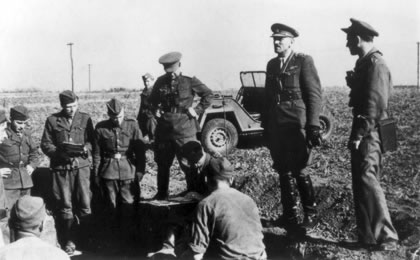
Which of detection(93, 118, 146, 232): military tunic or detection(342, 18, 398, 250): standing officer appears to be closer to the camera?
detection(342, 18, 398, 250): standing officer

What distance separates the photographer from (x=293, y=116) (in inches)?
215

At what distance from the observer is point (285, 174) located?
5.55 meters

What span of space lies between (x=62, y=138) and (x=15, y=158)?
0.58 metres

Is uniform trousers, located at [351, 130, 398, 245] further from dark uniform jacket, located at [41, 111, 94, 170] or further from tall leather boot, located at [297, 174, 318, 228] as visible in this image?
dark uniform jacket, located at [41, 111, 94, 170]

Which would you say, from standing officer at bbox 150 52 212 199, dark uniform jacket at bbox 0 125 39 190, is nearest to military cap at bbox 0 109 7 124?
dark uniform jacket at bbox 0 125 39 190

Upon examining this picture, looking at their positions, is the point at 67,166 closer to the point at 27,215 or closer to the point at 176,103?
the point at 176,103

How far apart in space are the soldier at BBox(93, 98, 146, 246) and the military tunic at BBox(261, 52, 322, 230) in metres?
1.76

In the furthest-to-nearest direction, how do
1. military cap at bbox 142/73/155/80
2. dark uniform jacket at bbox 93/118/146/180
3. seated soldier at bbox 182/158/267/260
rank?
military cap at bbox 142/73/155/80
dark uniform jacket at bbox 93/118/146/180
seated soldier at bbox 182/158/267/260

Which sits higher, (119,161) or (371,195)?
(119,161)

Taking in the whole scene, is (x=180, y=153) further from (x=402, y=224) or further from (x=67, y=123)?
(x=402, y=224)

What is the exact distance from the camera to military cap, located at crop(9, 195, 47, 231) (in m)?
→ 2.89

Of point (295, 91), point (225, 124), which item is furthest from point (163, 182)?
point (225, 124)

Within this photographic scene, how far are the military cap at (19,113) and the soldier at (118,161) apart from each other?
2.80 ft

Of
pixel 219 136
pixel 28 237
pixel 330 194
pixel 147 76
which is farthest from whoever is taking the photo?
pixel 219 136
